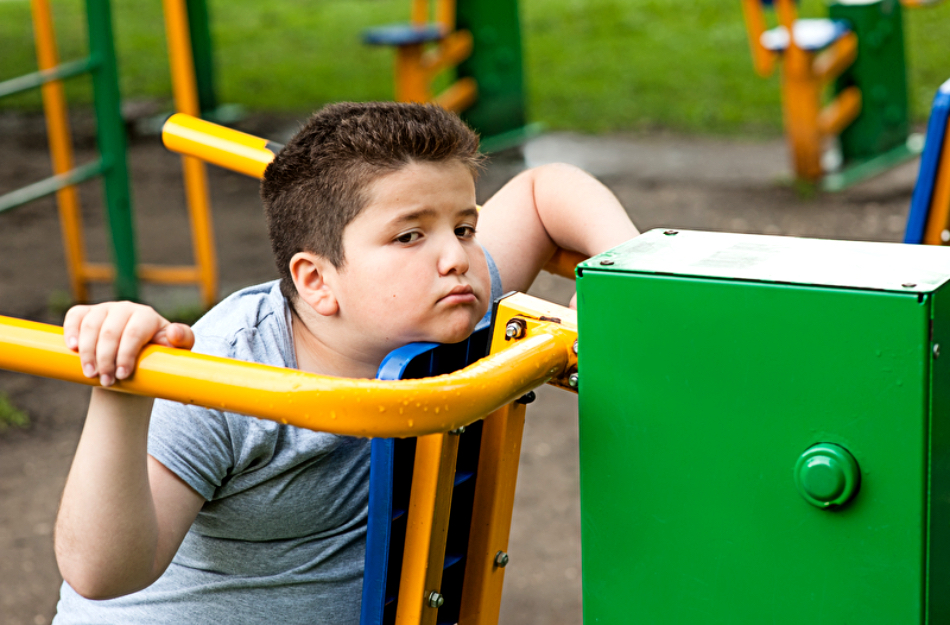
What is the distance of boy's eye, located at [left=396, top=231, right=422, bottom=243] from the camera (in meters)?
1.18

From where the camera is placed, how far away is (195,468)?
46.8 inches

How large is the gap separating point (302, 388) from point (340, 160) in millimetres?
410

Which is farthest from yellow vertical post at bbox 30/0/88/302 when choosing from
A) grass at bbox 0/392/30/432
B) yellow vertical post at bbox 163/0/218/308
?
grass at bbox 0/392/30/432

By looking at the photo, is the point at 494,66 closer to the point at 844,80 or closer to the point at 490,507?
the point at 844,80

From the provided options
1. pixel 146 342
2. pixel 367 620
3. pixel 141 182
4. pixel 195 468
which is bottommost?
pixel 141 182

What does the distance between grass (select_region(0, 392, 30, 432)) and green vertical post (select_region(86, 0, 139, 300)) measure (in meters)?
0.85

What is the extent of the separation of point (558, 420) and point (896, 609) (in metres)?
2.47

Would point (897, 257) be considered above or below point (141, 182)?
above

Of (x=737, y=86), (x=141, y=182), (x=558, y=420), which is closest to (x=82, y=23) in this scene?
(x=141, y=182)

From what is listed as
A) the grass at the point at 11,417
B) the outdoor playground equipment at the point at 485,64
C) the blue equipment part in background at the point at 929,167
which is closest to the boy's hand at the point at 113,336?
the blue equipment part in background at the point at 929,167

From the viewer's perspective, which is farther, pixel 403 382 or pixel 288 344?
pixel 288 344

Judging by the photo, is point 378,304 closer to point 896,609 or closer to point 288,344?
point 288,344

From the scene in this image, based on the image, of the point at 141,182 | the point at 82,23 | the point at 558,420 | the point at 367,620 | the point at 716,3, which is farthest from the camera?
the point at 82,23

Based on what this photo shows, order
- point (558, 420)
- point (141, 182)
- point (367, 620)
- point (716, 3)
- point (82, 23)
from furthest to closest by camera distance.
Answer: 1. point (82, 23)
2. point (716, 3)
3. point (141, 182)
4. point (558, 420)
5. point (367, 620)
